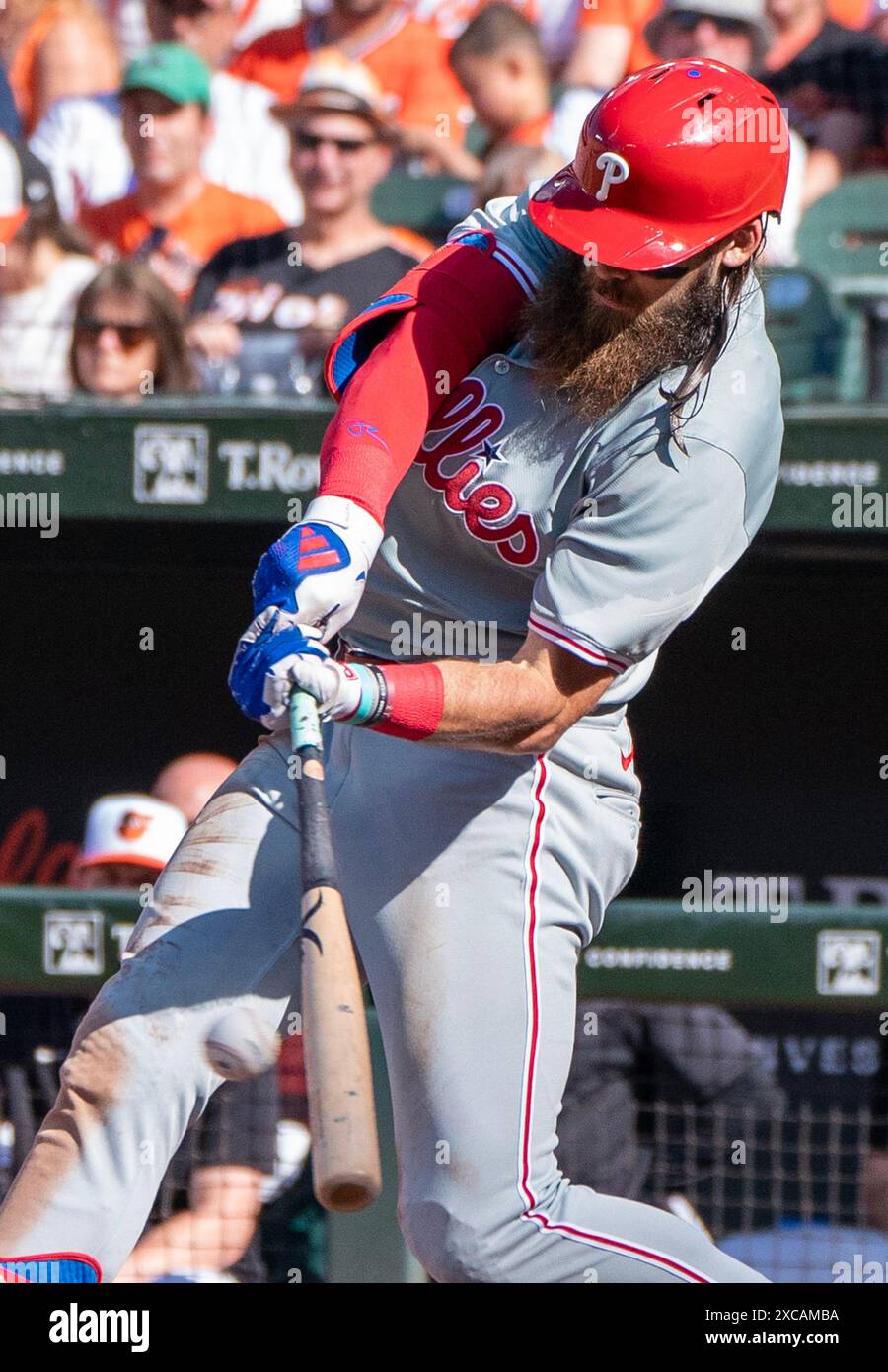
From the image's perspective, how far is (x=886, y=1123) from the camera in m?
3.08

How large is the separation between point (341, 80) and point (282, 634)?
7.95 feet

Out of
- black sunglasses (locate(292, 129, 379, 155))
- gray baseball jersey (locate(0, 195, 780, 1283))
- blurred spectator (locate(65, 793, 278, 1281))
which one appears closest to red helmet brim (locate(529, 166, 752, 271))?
gray baseball jersey (locate(0, 195, 780, 1283))

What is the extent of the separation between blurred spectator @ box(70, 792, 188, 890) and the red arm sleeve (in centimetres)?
152

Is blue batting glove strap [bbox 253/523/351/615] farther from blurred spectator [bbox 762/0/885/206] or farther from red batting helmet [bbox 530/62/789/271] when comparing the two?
blurred spectator [bbox 762/0/885/206]

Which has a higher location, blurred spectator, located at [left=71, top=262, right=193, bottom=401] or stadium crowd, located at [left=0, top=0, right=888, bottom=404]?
stadium crowd, located at [left=0, top=0, right=888, bottom=404]

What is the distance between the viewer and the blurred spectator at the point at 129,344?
321 cm

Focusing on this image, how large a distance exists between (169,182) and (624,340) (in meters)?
2.29

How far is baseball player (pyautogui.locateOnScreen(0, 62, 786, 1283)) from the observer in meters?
1.64

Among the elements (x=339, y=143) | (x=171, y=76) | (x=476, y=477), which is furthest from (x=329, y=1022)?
(x=171, y=76)

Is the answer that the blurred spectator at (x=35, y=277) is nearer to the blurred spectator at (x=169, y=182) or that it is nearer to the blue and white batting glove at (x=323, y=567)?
the blurred spectator at (x=169, y=182)

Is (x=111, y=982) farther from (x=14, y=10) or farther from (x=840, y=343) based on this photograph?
(x=14, y=10)

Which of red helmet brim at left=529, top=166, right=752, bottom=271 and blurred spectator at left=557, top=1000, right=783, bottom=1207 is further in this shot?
blurred spectator at left=557, top=1000, right=783, bottom=1207

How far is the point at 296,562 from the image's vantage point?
1621mm
